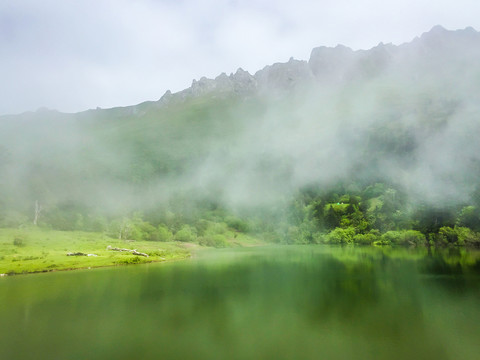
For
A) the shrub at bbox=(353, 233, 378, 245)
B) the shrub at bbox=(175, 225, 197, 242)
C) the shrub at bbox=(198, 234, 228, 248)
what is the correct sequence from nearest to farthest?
the shrub at bbox=(175, 225, 197, 242)
the shrub at bbox=(198, 234, 228, 248)
the shrub at bbox=(353, 233, 378, 245)

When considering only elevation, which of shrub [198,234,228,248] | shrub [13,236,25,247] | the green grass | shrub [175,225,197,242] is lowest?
shrub [198,234,228,248]

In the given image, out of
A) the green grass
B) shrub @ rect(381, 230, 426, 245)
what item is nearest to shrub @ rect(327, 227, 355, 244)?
shrub @ rect(381, 230, 426, 245)

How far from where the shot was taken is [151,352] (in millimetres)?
18109

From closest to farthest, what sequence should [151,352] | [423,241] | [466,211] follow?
[151,352]
[466,211]
[423,241]

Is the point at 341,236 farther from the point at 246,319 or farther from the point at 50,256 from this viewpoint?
the point at 246,319

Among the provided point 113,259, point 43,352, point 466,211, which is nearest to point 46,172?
point 113,259

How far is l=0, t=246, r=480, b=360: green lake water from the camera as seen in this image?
712 inches

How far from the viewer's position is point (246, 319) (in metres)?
24.2

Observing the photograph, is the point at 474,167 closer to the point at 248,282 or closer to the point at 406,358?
the point at 248,282

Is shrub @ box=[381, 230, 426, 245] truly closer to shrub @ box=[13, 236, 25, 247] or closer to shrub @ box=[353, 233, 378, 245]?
shrub @ box=[353, 233, 378, 245]

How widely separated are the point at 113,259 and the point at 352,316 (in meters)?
55.5

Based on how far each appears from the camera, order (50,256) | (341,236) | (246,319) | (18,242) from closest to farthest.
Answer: (246,319) → (50,256) → (18,242) → (341,236)

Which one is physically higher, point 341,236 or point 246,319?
point 246,319

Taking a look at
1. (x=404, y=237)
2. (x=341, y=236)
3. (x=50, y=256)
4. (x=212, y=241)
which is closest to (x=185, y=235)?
(x=212, y=241)
